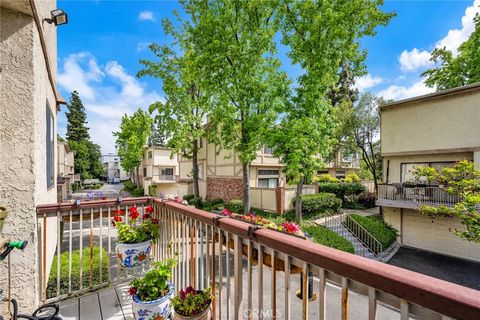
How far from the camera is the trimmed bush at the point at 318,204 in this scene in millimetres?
11414

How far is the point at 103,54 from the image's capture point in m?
9.06

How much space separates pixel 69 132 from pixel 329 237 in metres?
37.9

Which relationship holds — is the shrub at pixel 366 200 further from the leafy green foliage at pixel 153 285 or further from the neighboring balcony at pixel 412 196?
the leafy green foliage at pixel 153 285

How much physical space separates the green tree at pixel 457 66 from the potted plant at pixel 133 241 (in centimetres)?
1563

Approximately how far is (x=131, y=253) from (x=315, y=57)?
9.23m

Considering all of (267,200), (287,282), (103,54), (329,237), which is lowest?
(329,237)

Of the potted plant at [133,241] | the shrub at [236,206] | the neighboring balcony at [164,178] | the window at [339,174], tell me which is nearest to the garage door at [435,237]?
the shrub at [236,206]

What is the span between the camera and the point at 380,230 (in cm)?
1004

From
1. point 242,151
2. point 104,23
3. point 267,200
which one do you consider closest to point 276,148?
point 242,151

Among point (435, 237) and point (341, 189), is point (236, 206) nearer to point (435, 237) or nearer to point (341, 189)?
point (341, 189)

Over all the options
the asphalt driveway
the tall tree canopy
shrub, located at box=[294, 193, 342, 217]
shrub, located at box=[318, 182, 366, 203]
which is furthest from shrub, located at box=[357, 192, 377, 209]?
the tall tree canopy

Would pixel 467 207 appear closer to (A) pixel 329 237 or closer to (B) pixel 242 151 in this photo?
(A) pixel 329 237

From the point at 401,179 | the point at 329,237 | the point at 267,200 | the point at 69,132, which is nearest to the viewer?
the point at 329,237

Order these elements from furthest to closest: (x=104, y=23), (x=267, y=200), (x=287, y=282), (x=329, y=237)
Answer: (x=267, y=200)
(x=329, y=237)
(x=104, y=23)
(x=287, y=282)
